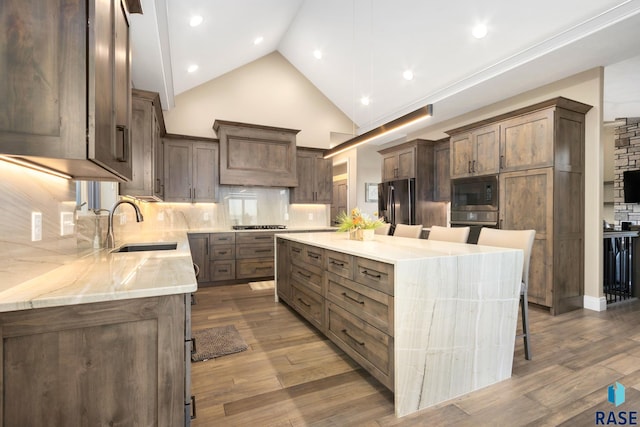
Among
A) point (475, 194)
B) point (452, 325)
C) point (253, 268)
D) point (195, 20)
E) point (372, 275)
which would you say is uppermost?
point (195, 20)

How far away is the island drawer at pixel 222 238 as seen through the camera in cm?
464

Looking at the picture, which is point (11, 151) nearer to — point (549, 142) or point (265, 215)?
point (549, 142)

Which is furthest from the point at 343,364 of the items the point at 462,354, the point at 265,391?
the point at 462,354

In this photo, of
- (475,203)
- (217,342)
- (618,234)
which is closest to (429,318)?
(217,342)

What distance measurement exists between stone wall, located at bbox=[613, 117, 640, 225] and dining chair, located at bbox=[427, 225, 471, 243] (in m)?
6.26

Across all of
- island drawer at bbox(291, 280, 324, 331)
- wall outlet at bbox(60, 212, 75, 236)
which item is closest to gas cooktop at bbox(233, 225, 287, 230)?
island drawer at bbox(291, 280, 324, 331)

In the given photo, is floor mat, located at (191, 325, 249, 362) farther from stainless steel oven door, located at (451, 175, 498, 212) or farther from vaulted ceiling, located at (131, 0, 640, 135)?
stainless steel oven door, located at (451, 175, 498, 212)

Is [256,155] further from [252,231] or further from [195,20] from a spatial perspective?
[195,20]

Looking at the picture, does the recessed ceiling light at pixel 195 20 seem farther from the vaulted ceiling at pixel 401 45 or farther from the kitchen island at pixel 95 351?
the kitchen island at pixel 95 351

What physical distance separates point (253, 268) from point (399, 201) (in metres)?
2.82

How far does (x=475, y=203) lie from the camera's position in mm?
4172

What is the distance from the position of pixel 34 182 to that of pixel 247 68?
502cm

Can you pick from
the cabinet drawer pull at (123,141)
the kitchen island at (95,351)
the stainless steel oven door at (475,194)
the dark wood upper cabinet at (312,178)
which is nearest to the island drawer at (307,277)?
the kitchen island at (95,351)

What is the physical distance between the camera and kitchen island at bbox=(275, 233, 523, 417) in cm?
168
